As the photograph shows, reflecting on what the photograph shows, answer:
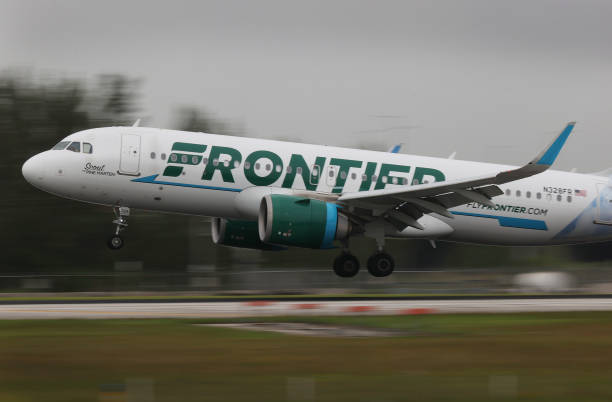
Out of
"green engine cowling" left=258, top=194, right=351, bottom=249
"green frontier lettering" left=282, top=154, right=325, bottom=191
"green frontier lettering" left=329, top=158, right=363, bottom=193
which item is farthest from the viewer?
"green frontier lettering" left=329, top=158, right=363, bottom=193

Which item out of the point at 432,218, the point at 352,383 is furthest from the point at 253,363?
the point at 432,218

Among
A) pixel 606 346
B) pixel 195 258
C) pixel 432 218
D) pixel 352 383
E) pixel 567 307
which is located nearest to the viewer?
pixel 352 383

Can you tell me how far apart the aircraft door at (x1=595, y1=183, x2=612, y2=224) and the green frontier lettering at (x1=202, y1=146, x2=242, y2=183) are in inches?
495

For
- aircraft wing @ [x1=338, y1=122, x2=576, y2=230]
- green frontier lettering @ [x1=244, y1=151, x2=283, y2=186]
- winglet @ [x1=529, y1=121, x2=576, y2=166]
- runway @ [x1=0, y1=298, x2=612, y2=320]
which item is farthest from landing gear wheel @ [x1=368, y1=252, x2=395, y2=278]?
winglet @ [x1=529, y1=121, x2=576, y2=166]

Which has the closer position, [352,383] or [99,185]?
[352,383]

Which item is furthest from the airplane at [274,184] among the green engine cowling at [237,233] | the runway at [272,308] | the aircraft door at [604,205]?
the aircraft door at [604,205]

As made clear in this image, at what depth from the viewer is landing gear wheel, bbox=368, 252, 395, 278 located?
2716cm

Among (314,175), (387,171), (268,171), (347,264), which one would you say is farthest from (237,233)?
(387,171)

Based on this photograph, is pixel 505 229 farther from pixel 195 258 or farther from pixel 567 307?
pixel 195 258

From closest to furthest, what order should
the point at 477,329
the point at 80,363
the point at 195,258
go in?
1. the point at 80,363
2. the point at 477,329
3. the point at 195,258

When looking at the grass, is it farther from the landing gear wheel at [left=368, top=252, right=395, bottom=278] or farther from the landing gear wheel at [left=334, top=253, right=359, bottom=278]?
the landing gear wheel at [left=334, top=253, right=359, bottom=278]

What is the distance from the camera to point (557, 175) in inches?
1161

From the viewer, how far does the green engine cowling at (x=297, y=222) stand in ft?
80.8

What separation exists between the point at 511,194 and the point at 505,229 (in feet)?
3.87
